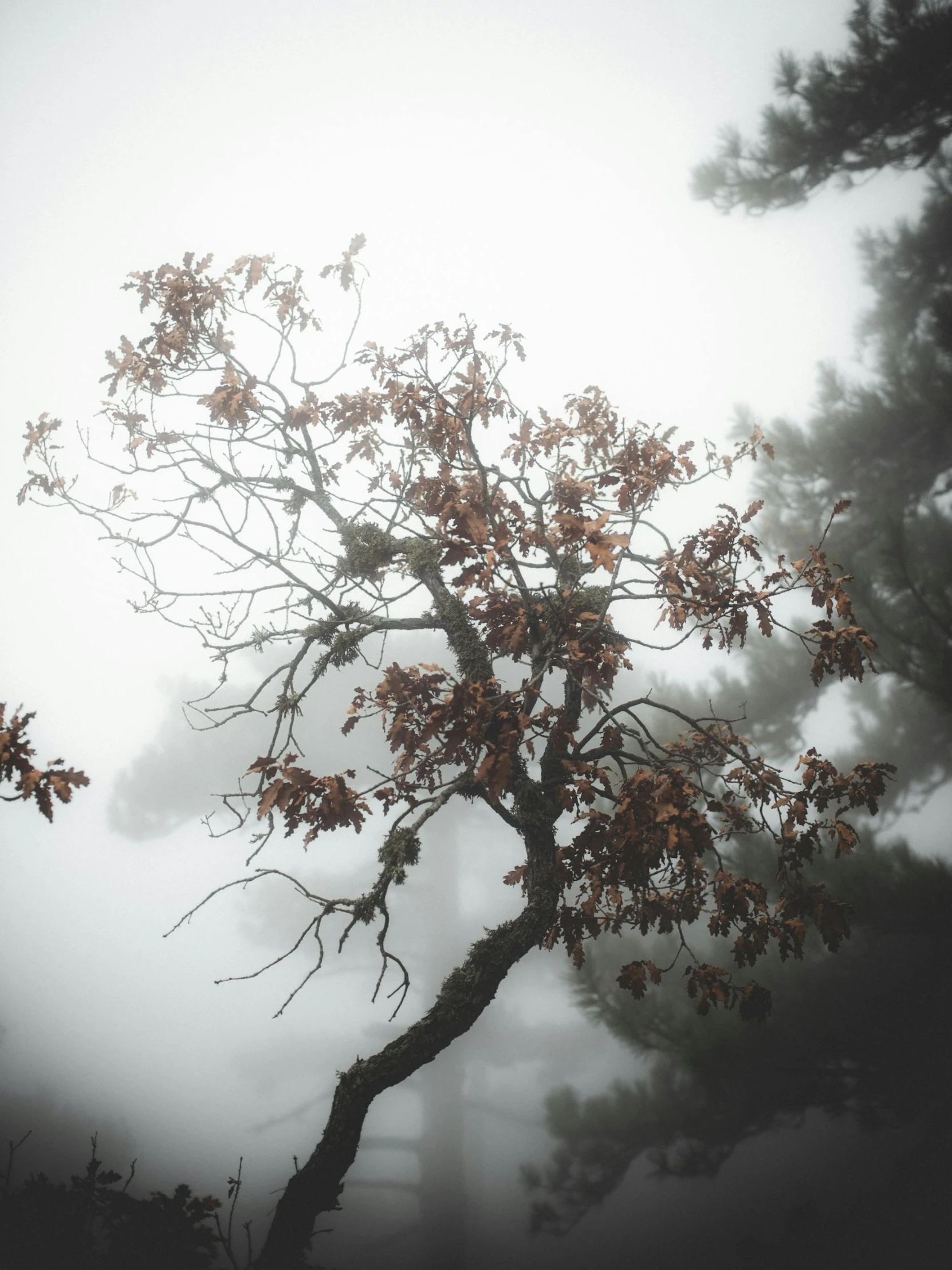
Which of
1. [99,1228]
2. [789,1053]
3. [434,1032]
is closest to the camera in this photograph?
[434,1032]

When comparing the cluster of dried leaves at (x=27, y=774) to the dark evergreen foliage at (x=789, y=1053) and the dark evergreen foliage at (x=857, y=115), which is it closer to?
the dark evergreen foliage at (x=789, y=1053)

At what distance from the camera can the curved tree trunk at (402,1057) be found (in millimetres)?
2035

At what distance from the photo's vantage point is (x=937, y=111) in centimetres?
574

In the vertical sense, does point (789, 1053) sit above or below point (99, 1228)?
above

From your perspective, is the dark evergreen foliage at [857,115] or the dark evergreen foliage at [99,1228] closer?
the dark evergreen foliage at [99,1228]

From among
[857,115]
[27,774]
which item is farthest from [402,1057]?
[857,115]

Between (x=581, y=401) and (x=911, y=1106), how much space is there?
621cm

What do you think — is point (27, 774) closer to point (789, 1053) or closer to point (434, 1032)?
point (434, 1032)

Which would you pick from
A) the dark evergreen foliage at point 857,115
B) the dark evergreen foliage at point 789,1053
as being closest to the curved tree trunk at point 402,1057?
the dark evergreen foliage at point 789,1053

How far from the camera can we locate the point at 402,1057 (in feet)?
7.11

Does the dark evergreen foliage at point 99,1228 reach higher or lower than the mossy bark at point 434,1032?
lower

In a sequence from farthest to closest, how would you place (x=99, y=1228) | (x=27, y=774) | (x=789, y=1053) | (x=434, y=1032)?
1. (x=789, y=1053)
2. (x=99, y=1228)
3. (x=434, y=1032)
4. (x=27, y=774)

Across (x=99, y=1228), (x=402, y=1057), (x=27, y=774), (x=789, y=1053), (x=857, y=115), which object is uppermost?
(x=857, y=115)

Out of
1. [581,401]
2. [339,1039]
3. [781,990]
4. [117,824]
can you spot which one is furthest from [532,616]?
[117,824]
